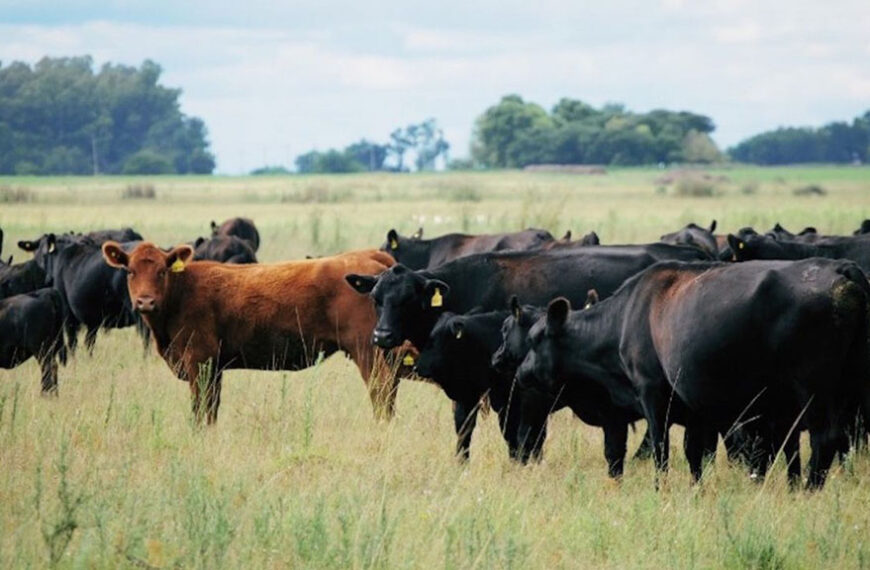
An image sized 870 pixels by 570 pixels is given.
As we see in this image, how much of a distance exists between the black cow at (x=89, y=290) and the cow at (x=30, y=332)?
109 inches

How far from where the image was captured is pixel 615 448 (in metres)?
9.88

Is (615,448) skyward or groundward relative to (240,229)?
Result: groundward

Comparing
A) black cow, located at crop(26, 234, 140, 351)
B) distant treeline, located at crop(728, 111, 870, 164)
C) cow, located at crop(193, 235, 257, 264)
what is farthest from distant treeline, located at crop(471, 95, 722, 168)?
black cow, located at crop(26, 234, 140, 351)

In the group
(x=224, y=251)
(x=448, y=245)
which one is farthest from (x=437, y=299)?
(x=224, y=251)

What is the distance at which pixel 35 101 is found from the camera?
327ft

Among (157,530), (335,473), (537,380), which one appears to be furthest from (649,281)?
(157,530)

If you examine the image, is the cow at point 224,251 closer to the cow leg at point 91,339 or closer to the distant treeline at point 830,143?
the cow leg at point 91,339

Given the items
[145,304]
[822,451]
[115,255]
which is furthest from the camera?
[115,255]

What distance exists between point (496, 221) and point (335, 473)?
31.6 metres

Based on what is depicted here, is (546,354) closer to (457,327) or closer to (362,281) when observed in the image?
(457,327)

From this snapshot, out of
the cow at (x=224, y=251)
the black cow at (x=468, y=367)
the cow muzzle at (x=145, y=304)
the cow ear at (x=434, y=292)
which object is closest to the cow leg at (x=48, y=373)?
the cow muzzle at (x=145, y=304)

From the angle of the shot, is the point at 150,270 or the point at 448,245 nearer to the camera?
the point at 150,270

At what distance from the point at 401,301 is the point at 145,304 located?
1.93 meters

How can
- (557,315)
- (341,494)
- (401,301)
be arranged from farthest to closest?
(401,301), (557,315), (341,494)
